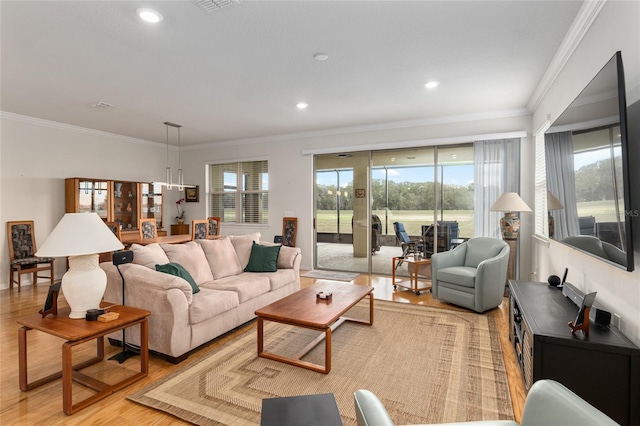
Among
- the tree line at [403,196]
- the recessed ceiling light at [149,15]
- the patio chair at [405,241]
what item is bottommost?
the patio chair at [405,241]

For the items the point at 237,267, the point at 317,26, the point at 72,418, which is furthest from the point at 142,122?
the point at 72,418

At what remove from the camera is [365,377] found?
2.53m

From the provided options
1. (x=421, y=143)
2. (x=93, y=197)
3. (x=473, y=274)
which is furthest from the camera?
(x=93, y=197)

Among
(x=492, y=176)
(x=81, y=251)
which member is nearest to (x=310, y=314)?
(x=81, y=251)

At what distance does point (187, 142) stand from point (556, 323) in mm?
7577

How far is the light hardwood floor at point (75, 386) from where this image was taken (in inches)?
81.1

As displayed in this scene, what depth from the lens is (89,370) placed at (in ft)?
8.79

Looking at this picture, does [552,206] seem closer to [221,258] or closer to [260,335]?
[260,335]

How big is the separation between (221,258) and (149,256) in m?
0.96

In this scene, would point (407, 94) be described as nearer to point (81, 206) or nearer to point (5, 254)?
point (81, 206)

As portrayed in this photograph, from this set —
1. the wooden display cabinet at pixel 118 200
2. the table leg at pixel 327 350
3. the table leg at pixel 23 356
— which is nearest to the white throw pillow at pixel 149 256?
the table leg at pixel 23 356

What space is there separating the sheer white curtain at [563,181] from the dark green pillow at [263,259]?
305cm

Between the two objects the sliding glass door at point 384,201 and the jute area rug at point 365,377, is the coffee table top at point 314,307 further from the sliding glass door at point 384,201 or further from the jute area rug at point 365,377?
the sliding glass door at point 384,201

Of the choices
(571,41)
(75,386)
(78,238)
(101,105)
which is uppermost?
(101,105)
